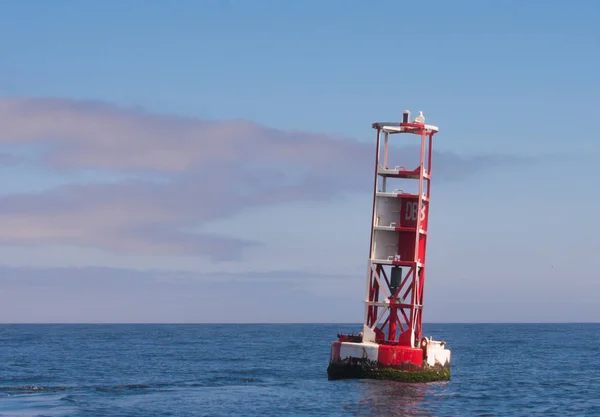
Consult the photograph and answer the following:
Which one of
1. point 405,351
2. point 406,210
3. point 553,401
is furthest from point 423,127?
point 553,401

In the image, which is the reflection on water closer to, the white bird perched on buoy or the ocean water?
the ocean water

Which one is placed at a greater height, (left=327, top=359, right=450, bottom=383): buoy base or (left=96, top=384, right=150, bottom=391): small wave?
(left=327, top=359, right=450, bottom=383): buoy base

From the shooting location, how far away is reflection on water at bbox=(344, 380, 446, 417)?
48031mm

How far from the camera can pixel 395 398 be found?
51906 mm

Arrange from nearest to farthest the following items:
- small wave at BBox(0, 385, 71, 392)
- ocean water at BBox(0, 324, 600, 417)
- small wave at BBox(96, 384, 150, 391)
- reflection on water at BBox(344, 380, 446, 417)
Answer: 1. reflection on water at BBox(344, 380, 446, 417)
2. ocean water at BBox(0, 324, 600, 417)
3. small wave at BBox(0, 385, 71, 392)
4. small wave at BBox(96, 384, 150, 391)

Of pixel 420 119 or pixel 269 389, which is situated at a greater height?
pixel 420 119

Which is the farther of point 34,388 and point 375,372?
point 34,388

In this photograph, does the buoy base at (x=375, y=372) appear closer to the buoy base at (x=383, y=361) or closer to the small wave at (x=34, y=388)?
the buoy base at (x=383, y=361)

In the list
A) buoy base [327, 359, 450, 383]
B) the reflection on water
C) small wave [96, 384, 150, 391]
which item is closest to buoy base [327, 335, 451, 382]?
buoy base [327, 359, 450, 383]

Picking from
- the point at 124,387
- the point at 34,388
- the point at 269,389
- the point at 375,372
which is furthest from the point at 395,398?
the point at 34,388

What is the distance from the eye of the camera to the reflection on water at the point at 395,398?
48.0m

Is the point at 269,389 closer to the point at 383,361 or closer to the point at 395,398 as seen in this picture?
the point at 383,361

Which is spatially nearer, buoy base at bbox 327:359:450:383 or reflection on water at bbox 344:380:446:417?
reflection on water at bbox 344:380:446:417

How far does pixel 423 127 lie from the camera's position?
6062 centimetres
